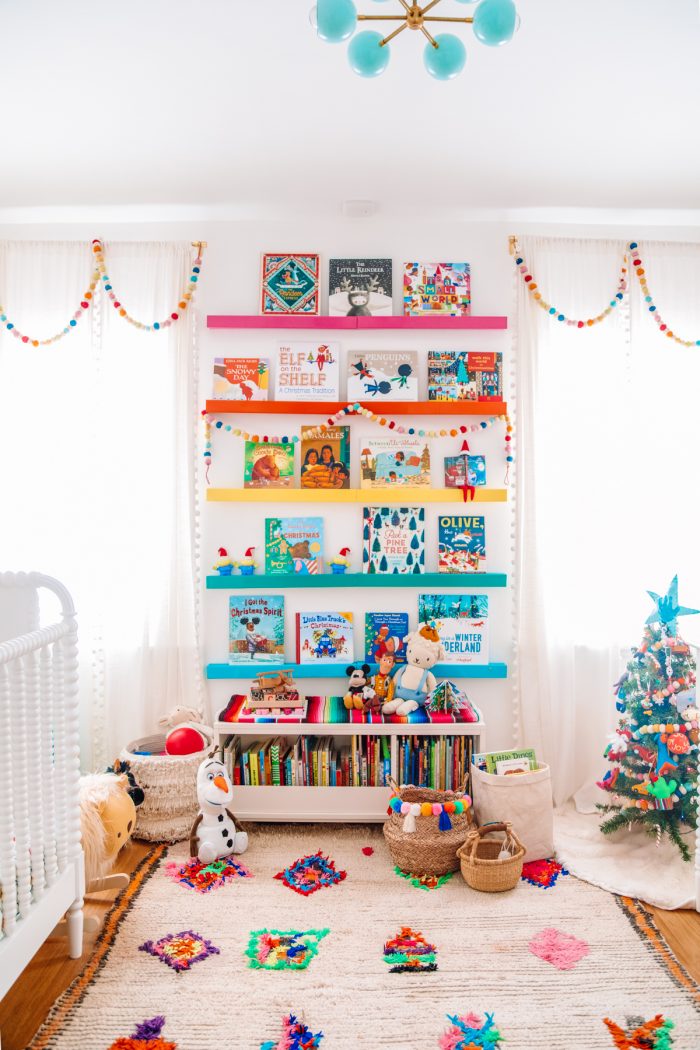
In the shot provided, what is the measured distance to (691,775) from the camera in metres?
2.67

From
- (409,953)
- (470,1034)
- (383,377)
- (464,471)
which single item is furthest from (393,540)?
(470,1034)

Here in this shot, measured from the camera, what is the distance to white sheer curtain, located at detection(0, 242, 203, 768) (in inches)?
128

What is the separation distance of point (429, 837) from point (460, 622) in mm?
982

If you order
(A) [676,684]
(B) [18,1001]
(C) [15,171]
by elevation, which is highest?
(C) [15,171]

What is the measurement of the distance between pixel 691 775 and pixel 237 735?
1801mm

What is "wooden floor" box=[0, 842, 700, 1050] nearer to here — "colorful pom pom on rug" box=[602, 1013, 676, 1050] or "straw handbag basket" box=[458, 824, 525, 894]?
"colorful pom pom on rug" box=[602, 1013, 676, 1050]

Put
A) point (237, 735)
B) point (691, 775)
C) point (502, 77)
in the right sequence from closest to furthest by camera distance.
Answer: point (502, 77), point (691, 775), point (237, 735)

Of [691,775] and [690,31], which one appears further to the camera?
[691,775]

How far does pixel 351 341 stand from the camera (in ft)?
10.8

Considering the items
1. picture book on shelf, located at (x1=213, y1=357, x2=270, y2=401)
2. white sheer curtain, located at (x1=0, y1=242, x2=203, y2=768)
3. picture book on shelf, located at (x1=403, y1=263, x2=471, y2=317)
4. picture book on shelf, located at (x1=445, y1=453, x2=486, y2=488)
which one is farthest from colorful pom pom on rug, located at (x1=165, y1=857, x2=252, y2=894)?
Answer: picture book on shelf, located at (x1=403, y1=263, x2=471, y2=317)

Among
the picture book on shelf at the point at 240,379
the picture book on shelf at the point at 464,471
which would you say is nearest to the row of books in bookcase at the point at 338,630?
the picture book on shelf at the point at 464,471

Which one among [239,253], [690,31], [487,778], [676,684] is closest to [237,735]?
[487,778]

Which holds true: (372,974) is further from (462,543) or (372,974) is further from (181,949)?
(462,543)

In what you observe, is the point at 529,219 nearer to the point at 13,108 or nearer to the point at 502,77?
the point at 502,77
